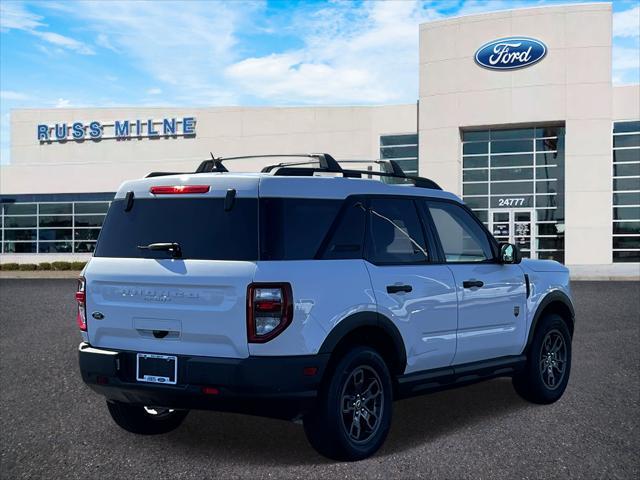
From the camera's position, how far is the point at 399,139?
38.5 meters

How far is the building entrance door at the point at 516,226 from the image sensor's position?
36.1 meters

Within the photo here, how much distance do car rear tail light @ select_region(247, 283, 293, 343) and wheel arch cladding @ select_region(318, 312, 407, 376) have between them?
38cm

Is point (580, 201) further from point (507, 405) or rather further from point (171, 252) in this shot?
point (171, 252)

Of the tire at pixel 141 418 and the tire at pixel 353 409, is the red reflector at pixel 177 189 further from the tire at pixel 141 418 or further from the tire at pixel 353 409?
the tire at pixel 141 418

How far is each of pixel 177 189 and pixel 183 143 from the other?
37724 millimetres

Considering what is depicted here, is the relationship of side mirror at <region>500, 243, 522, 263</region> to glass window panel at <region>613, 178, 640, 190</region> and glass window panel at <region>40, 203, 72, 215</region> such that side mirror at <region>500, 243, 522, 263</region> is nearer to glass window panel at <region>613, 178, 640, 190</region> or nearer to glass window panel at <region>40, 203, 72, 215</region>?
glass window panel at <region>613, 178, 640, 190</region>

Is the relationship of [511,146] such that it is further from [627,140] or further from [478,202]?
[627,140]

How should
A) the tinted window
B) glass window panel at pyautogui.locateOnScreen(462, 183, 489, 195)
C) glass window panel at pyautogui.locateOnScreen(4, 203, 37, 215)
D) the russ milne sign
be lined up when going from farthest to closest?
glass window panel at pyautogui.locateOnScreen(4, 203, 37, 215)
the russ milne sign
glass window panel at pyautogui.locateOnScreen(462, 183, 489, 195)
the tinted window

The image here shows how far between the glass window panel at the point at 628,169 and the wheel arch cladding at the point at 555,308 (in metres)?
29.3

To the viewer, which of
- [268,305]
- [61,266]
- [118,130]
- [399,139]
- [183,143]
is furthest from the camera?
[118,130]

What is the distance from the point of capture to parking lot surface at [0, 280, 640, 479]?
521 cm

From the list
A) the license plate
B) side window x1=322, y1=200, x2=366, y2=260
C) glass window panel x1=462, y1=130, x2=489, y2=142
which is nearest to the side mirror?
side window x1=322, y1=200, x2=366, y2=260

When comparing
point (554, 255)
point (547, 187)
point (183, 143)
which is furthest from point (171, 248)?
point (183, 143)

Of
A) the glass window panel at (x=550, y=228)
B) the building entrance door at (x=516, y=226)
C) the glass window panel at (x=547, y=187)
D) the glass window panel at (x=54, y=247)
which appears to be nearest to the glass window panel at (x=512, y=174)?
the glass window panel at (x=547, y=187)
